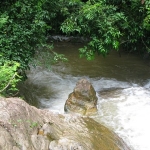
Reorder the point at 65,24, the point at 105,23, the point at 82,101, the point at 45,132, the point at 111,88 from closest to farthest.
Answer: the point at 45,132 < the point at 82,101 < the point at 105,23 < the point at 65,24 < the point at 111,88

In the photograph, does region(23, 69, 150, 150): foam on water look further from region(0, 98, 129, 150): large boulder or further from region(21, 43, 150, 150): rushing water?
region(0, 98, 129, 150): large boulder

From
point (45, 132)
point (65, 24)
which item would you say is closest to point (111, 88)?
point (65, 24)

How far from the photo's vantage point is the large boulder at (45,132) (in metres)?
3.48

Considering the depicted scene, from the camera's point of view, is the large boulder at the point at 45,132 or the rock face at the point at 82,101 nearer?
the large boulder at the point at 45,132

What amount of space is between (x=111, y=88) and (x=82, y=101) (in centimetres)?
184

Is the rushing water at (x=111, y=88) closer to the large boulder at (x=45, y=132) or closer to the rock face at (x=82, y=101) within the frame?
the rock face at (x=82, y=101)

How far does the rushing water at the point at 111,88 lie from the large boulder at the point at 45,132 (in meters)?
1.30

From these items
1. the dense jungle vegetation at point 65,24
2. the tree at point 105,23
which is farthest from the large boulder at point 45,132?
the tree at point 105,23

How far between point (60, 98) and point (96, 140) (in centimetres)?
368

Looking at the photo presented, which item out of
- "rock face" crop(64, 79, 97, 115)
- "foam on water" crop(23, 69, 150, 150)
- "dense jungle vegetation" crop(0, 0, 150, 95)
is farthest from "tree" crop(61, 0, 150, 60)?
"foam on water" crop(23, 69, 150, 150)

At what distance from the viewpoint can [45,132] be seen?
12.9ft

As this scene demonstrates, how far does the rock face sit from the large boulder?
2.02 m

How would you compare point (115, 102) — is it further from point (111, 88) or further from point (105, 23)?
point (105, 23)

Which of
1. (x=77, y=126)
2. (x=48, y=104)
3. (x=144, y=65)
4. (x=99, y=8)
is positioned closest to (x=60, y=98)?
(x=48, y=104)
